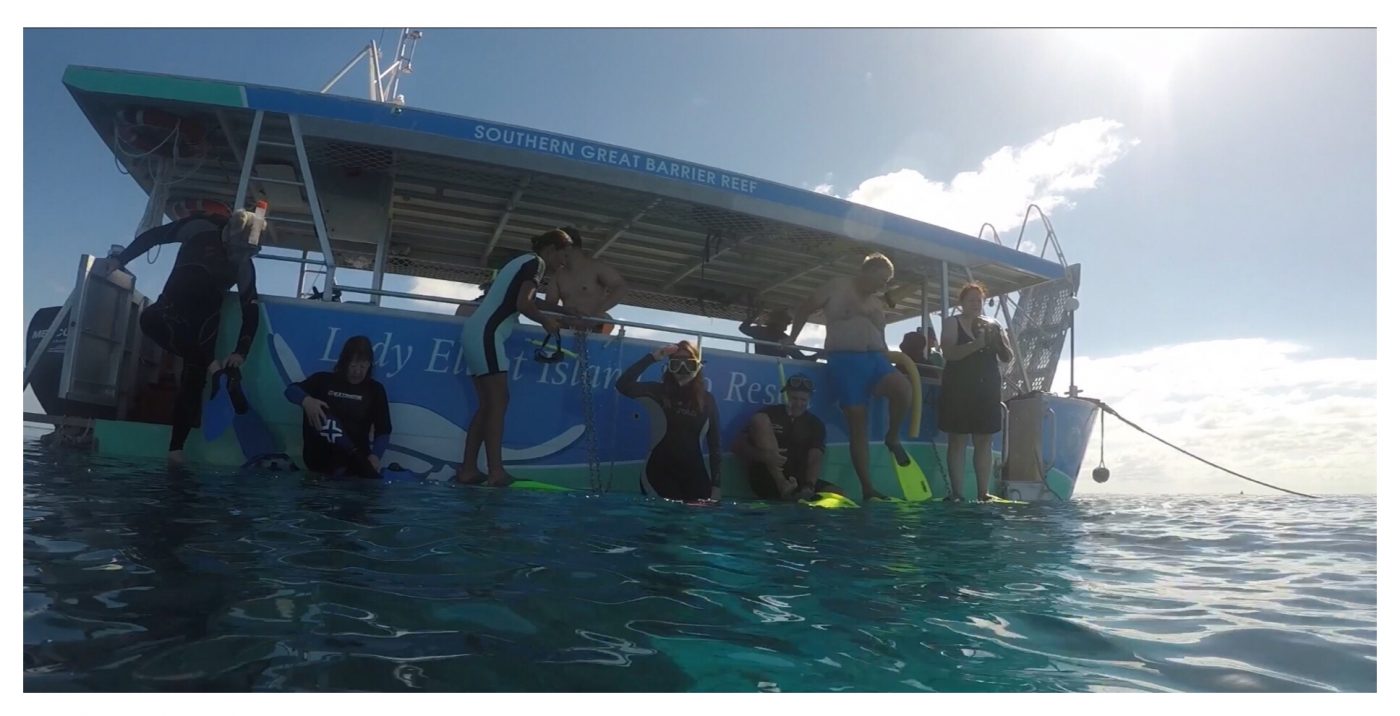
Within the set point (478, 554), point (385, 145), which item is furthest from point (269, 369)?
point (478, 554)

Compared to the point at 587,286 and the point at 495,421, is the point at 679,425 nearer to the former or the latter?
the point at 495,421

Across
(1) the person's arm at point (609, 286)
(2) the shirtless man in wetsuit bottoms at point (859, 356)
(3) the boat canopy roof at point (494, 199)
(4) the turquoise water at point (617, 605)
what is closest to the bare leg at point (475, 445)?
(1) the person's arm at point (609, 286)

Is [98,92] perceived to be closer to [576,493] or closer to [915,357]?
[576,493]

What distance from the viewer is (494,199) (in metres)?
6.66

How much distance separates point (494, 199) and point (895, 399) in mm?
4063

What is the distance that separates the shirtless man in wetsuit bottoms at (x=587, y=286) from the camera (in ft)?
19.1

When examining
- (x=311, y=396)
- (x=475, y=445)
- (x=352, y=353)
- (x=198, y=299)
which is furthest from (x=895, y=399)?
(x=198, y=299)

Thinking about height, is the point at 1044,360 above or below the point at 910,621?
above

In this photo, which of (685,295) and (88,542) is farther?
(685,295)

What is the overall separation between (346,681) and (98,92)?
541 cm

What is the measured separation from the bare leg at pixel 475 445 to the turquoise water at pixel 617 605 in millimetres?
1516

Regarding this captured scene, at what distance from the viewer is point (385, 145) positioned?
5.20 metres

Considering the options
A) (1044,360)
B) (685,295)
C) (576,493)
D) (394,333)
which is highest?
(685,295)

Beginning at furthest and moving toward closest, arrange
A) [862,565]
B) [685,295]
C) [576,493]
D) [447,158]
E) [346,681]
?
1. [685,295]
2. [447,158]
3. [576,493]
4. [862,565]
5. [346,681]
